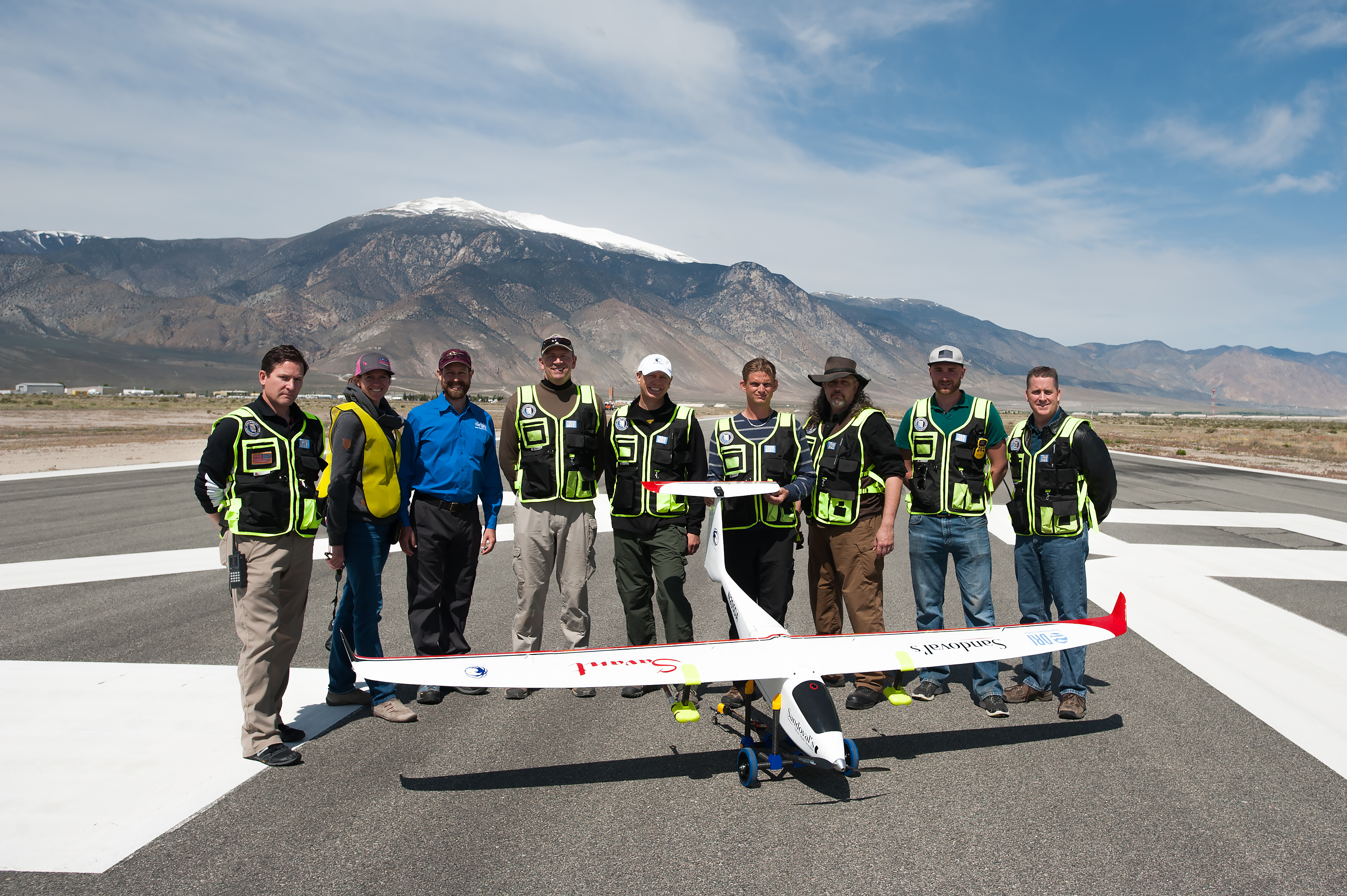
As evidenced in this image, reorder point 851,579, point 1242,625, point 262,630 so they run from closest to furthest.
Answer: point 262,630, point 851,579, point 1242,625

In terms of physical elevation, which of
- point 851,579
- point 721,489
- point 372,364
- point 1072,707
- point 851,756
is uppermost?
point 372,364

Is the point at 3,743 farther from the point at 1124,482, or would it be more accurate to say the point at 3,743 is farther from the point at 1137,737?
the point at 1124,482

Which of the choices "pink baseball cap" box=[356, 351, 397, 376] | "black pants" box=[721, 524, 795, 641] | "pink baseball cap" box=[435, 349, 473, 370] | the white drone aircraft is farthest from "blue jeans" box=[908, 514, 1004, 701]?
"pink baseball cap" box=[356, 351, 397, 376]

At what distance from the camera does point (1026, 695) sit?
5.70 meters

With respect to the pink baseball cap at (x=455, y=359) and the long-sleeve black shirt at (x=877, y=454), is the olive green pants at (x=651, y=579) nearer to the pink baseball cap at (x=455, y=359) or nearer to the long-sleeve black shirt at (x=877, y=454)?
the long-sleeve black shirt at (x=877, y=454)

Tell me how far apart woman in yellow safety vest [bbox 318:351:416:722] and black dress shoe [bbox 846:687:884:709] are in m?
3.15

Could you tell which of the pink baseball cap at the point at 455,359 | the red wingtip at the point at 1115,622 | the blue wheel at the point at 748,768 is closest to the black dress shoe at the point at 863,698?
the blue wheel at the point at 748,768

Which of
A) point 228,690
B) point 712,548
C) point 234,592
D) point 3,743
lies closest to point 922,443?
point 712,548

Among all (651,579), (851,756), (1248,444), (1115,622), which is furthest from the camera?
(1248,444)

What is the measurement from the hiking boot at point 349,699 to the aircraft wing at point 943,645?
128 inches

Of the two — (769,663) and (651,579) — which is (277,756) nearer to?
(651,579)

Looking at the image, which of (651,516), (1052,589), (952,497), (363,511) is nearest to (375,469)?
(363,511)

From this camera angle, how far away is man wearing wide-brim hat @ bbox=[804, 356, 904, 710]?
575cm

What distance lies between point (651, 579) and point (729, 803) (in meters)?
2.00
